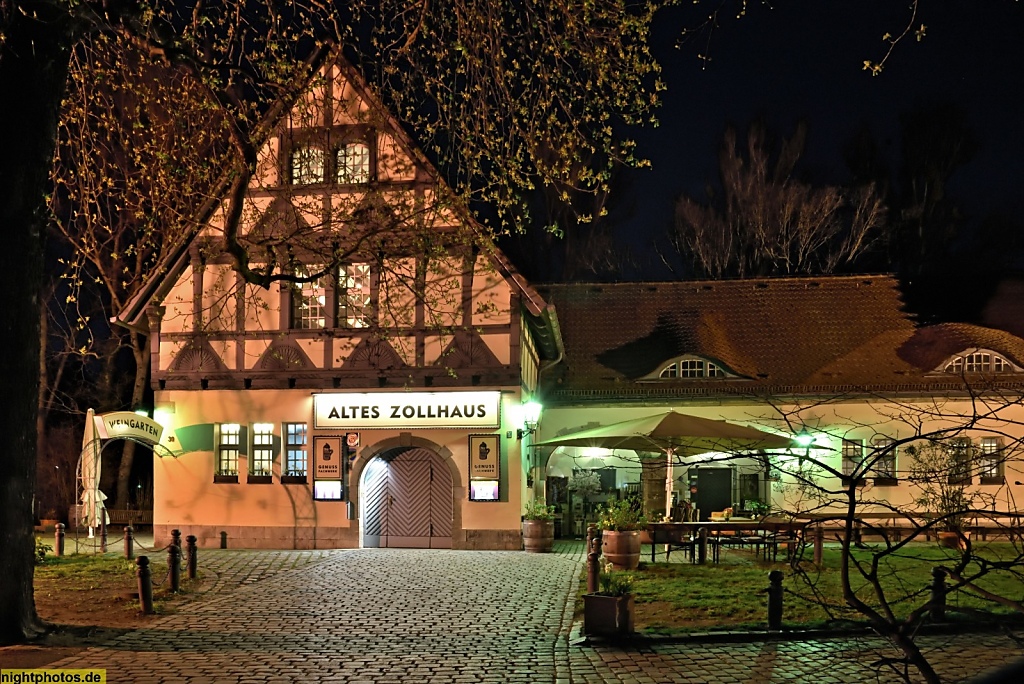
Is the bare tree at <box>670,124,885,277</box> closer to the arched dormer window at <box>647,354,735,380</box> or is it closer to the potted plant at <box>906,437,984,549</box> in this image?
the arched dormer window at <box>647,354,735,380</box>

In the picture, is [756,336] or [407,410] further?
[756,336]

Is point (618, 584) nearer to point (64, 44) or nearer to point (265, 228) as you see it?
point (64, 44)

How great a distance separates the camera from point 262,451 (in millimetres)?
22062

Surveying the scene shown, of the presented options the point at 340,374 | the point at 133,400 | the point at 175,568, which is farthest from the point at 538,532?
the point at 133,400

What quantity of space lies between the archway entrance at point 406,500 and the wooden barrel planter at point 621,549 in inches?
222

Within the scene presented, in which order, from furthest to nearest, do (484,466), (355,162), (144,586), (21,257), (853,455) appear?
(355,162) < (484,466) < (853,455) < (144,586) < (21,257)

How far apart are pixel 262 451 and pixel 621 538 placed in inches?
357

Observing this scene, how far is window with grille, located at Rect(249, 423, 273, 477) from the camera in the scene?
21969 millimetres

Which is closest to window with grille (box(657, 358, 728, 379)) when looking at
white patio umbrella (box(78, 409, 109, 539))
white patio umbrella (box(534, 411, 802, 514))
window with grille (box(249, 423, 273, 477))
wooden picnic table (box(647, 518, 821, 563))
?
white patio umbrella (box(534, 411, 802, 514))

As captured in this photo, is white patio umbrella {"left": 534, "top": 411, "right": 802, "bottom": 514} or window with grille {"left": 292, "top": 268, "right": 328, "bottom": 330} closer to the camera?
white patio umbrella {"left": 534, "top": 411, "right": 802, "bottom": 514}

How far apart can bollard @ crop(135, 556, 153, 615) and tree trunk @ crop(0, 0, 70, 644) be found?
1.59m

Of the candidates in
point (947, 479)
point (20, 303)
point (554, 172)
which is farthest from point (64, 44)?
point (947, 479)

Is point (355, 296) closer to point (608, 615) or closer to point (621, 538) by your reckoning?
point (621, 538)

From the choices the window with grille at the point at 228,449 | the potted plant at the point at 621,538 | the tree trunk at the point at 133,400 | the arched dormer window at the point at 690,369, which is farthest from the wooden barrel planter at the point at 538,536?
the tree trunk at the point at 133,400
